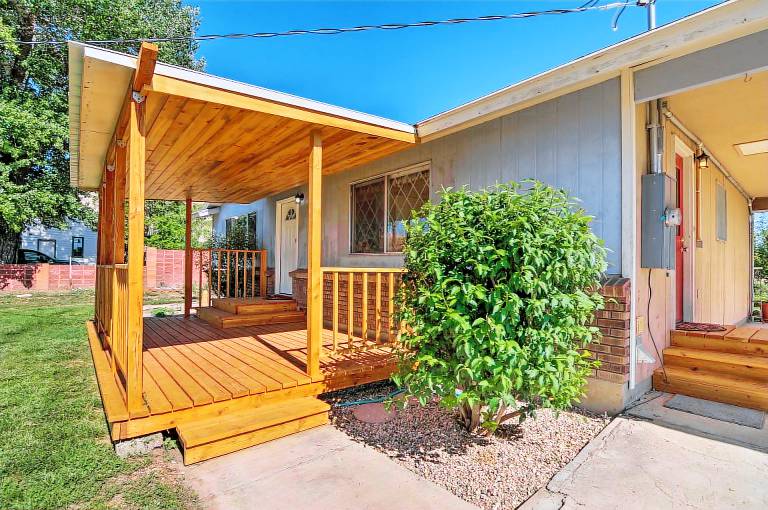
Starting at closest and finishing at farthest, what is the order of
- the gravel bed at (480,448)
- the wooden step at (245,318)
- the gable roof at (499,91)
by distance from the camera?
the gravel bed at (480,448)
the gable roof at (499,91)
the wooden step at (245,318)

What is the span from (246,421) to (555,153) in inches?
135

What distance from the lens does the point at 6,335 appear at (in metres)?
6.32

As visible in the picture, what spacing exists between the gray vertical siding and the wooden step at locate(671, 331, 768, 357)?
1.51 m

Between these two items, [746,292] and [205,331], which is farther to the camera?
[746,292]

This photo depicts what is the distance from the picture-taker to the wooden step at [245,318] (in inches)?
227

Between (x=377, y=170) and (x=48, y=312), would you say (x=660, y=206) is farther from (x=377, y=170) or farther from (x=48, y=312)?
(x=48, y=312)

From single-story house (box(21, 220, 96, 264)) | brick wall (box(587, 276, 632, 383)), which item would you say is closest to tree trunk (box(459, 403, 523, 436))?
brick wall (box(587, 276, 632, 383))

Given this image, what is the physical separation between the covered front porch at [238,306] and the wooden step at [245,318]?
0.04 m

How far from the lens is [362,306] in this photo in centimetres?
424

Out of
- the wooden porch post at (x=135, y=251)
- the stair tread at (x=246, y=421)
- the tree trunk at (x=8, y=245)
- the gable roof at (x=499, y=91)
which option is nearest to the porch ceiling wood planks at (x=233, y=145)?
the gable roof at (x=499, y=91)

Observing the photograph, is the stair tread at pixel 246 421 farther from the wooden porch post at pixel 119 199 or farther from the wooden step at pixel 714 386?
the wooden step at pixel 714 386

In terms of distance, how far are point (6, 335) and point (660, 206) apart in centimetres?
890

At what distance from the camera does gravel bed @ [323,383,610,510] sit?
2.29m

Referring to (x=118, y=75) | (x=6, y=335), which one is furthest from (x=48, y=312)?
(x=118, y=75)
